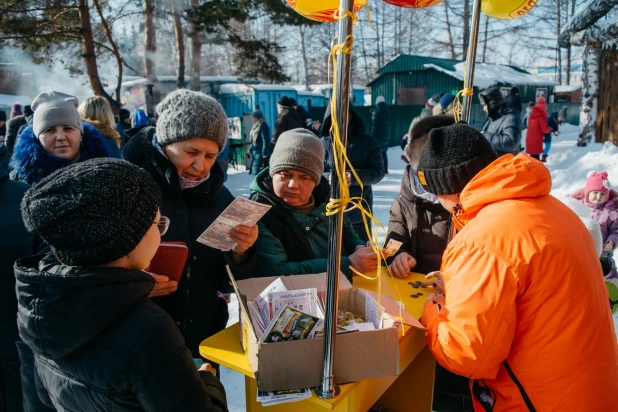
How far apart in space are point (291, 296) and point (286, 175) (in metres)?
0.86

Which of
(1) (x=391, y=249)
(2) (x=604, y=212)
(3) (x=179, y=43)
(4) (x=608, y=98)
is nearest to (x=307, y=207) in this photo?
(1) (x=391, y=249)

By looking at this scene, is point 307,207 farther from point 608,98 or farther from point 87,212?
point 608,98

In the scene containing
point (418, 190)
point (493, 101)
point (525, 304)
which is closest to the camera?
point (525, 304)

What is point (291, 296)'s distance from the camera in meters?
1.56

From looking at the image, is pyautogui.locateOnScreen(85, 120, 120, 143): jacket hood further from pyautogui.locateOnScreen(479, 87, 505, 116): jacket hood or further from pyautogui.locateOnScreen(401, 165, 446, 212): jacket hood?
pyautogui.locateOnScreen(479, 87, 505, 116): jacket hood

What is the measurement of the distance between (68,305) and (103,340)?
12cm

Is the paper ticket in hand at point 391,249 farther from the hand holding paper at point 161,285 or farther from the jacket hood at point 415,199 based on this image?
the hand holding paper at point 161,285

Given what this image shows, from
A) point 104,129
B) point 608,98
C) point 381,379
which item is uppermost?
point 608,98

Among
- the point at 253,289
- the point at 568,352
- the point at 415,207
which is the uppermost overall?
the point at 415,207

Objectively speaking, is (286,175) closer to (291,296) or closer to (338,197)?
(291,296)

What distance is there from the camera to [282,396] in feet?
4.39

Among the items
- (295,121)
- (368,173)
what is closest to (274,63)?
(295,121)

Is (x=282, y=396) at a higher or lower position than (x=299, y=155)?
lower

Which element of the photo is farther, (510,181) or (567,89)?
(567,89)
